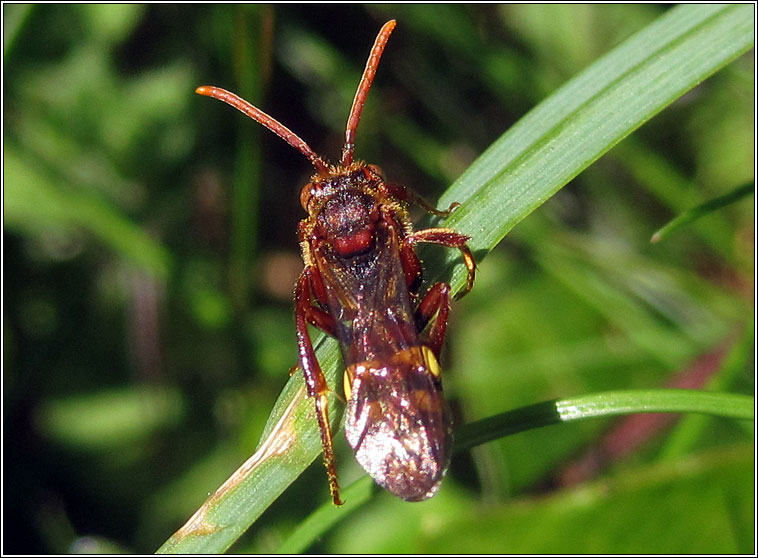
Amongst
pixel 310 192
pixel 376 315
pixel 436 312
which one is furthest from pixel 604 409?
pixel 310 192

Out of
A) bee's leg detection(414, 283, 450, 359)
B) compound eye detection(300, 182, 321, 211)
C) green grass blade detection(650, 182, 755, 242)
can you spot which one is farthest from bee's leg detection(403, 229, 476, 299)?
green grass blade detection(650, 182, 755, 242)

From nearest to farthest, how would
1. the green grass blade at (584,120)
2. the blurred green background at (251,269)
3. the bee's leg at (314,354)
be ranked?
the bee's leg at (314,354) → the green grass blade at (584,120) → the blurred green background at (251,269)

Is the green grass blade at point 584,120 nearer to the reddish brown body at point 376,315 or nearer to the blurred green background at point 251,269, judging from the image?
the reddish brown body at point 376,315

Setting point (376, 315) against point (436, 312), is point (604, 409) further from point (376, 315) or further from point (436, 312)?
point (376, 315)

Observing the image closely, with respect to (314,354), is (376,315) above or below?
above

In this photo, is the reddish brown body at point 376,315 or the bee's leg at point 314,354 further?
the bee's leg at point 314,354

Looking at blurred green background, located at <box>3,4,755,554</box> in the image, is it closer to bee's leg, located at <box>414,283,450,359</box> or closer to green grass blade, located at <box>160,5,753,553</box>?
bee's leg, located at <box>414,283,450,359</box>

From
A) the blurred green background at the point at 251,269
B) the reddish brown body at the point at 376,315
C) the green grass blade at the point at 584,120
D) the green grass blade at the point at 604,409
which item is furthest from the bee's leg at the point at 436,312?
the blurred green background at the point at 251,269
